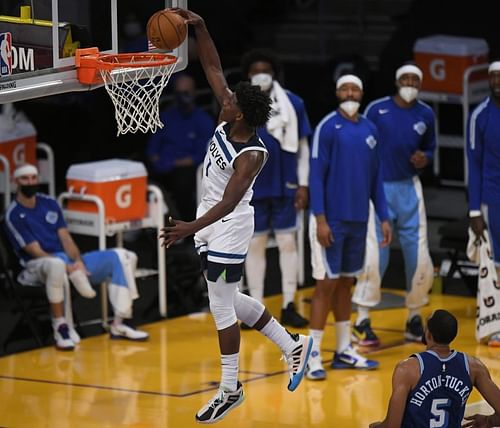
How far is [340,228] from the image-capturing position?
441 inches

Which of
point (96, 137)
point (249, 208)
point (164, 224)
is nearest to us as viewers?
point (249, 208)

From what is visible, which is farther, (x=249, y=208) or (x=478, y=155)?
(x=478, y=155)

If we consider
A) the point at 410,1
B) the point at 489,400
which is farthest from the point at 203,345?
the point at 410,1

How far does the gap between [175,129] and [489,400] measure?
7.62 meters

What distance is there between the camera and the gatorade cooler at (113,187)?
42.4ft

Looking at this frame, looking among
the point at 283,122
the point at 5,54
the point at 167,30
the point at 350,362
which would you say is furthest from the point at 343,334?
the point at 5,54

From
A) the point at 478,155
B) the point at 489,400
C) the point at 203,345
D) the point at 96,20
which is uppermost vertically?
the point at 96,20

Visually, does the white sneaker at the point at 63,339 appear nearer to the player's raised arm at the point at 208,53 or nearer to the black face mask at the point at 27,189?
the black face mask at the point at 27,189

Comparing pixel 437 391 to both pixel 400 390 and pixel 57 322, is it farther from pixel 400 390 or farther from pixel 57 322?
pixel 57 322

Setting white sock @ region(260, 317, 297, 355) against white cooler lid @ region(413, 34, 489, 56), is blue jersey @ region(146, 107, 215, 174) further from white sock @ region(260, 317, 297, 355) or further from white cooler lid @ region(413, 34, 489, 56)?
white sock @ region(260, 317, 297, 355)

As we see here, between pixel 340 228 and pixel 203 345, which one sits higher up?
pixel 340 228

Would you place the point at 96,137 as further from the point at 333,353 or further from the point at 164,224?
the point at 333,353

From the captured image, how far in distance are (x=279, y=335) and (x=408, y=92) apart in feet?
10.3

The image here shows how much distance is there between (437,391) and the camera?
8469mm
